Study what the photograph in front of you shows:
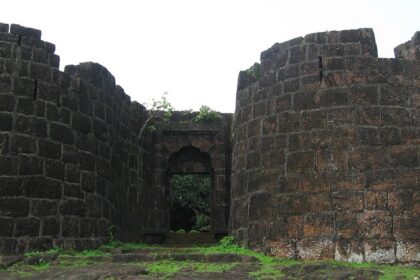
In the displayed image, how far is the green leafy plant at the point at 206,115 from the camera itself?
15.5 m

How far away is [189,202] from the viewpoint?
990 inches

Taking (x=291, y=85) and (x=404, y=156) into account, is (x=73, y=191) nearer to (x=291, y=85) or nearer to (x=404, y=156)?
(x=291, y=85)

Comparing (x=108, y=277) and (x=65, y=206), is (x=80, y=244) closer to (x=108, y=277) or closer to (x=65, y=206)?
(x=65, y=206)

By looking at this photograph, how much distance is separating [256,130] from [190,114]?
6.13 meters

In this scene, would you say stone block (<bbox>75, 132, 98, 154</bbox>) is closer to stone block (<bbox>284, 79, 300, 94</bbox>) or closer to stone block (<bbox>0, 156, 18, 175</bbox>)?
stone block (<bbox>0, 156, 18, 175</bbox>)

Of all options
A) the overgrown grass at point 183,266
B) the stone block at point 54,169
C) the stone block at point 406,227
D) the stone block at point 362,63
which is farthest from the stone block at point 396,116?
the stone block at point 54,169

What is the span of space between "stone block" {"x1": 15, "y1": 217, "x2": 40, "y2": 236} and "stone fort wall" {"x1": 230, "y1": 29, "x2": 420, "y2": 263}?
324 centimetres

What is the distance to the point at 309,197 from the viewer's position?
8.61 metres

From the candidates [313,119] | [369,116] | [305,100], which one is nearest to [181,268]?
[313,119]

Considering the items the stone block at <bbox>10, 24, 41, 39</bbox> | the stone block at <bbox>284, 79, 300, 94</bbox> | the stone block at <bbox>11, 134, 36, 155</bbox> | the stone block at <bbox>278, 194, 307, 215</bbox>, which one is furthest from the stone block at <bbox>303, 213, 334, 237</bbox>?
the stone block at <bbox>10, 24, 41, 39</bbox>

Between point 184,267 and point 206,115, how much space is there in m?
8.06

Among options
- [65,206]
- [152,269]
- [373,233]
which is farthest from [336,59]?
[65,206]

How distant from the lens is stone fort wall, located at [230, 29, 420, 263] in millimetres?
8219

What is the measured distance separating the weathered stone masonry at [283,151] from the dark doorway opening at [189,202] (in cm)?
1378
